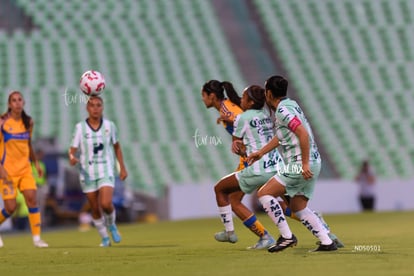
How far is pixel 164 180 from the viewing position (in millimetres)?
24516

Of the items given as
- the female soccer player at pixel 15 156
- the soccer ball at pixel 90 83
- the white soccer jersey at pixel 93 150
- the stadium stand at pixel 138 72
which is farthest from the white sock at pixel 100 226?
the stadium stand at pixel 138 72

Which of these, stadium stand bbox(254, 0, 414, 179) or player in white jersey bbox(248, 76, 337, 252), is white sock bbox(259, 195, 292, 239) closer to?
player in white jersey bbox(248, 76, 337, 252)

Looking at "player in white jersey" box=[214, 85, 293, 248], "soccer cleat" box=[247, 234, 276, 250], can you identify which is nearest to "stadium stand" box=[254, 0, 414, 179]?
"soccer cleat" box=[247, 234, 276, 250]

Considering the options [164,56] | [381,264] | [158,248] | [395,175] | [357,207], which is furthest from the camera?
[164,56]

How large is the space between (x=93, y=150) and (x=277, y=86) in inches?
136

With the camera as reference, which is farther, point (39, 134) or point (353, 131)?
point (353, 131)

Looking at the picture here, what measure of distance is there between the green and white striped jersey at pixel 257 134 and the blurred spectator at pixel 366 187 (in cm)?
1406

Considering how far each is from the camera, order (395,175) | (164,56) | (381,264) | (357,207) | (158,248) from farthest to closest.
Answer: (164,56) → (395,175) → (357,207) → (158,248) → (381,264)

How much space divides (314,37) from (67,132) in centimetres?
922

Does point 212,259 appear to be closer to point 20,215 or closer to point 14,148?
point 14,148

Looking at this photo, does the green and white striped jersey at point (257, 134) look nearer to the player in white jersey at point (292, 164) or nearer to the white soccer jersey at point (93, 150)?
the player in white jersey at point (292, 164)

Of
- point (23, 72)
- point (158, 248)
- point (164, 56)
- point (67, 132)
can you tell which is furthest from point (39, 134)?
point (158, 248)

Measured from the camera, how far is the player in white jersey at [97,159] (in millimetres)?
11797

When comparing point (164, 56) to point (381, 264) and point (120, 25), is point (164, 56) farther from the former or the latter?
point (381, 264)
